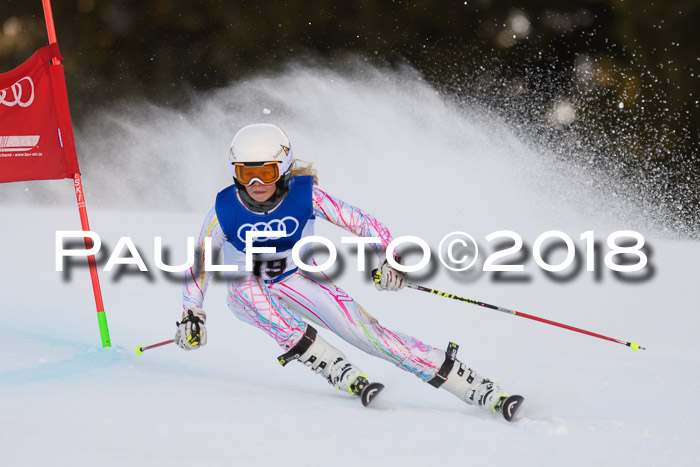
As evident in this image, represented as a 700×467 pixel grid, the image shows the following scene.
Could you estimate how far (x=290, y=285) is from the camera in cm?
302

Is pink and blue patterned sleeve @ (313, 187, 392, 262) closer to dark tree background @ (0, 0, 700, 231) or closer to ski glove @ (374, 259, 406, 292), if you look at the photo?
ski glove @ (374, 259, 406, 292)

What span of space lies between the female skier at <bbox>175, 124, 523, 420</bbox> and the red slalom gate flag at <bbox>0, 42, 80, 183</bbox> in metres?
1.26

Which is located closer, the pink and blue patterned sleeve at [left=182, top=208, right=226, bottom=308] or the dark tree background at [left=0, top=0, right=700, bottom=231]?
the pink and blue patterned sleeve at [left=182, top=208, right=226, bottom=308]

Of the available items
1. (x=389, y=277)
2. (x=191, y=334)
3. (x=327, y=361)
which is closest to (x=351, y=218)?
(x=389, y=277)

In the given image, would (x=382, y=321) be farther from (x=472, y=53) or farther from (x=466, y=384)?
(x=472, y=53)

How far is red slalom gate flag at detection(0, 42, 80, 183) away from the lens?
145 inches

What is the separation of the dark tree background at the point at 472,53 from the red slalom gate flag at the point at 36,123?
27.1 ft

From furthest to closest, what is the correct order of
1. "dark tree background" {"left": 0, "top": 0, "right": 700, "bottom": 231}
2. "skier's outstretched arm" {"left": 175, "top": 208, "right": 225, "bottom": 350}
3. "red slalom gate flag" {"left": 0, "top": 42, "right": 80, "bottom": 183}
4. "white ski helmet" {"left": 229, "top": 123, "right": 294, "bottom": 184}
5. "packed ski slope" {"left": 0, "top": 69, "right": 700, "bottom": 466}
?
"dark tree background" {"left": 0, "top": 0, "right": 700, "bottom": 231} → "red slalom gate flag" {"left": 0, "top": 42, "right": 80, "bottom": 183} → "skier's outstretched arm" {"left": 175, "top": 208, "right": 225, "bottom": 350} → "white ski helmet" {"left": 229, "top": 123, "right": 294, "bottom": 184} → "packed ski slope" {"left": 0, "top": 69, "right": 700, "bottom": 466}

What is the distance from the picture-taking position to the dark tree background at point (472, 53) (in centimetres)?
1057

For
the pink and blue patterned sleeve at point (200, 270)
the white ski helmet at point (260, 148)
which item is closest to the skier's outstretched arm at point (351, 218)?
the white ski helmet at point (260, 148)

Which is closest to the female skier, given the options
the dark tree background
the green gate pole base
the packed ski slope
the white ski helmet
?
the white ski helmet

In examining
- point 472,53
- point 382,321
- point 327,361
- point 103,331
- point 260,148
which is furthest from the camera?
point 472,53

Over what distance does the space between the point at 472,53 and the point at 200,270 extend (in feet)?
34.3

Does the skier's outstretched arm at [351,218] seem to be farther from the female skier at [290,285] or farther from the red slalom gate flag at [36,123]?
the red slalom gate flag at [36,123]
